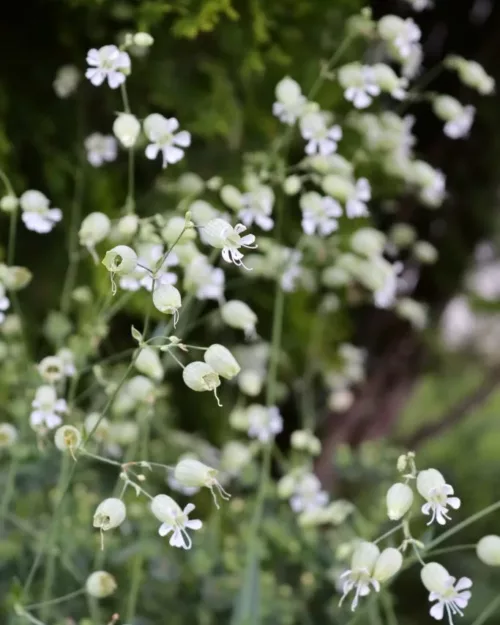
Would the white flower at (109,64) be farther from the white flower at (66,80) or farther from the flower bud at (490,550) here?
the flower bud at (490,550)

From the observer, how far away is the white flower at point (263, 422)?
52 cm

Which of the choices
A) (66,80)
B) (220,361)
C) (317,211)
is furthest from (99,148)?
(220,361)

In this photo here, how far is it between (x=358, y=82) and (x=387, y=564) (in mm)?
284

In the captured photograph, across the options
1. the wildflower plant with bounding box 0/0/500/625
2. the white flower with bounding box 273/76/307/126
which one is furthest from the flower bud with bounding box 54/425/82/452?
the white flower with bounding box 273/76/307/126

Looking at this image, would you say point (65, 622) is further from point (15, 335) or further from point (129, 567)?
point (15, 335)

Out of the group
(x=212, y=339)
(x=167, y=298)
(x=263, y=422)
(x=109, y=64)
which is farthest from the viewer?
(x=212, y=339)

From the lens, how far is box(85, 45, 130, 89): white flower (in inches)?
15.9

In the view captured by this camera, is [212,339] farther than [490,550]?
Yes

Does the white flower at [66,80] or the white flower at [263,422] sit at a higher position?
the white flower at [66,80]

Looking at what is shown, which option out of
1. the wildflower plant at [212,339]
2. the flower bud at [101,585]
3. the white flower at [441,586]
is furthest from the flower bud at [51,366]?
the white flower at [441,586]

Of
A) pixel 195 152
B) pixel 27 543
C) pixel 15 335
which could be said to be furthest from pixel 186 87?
pixel 27 543

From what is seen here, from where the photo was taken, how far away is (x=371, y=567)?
1.13 feet

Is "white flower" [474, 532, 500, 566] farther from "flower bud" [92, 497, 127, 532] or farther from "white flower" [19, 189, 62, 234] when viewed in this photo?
"white flower" [19, 189, 62, 234]

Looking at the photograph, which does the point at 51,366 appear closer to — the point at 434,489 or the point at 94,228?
the point at 94,228
